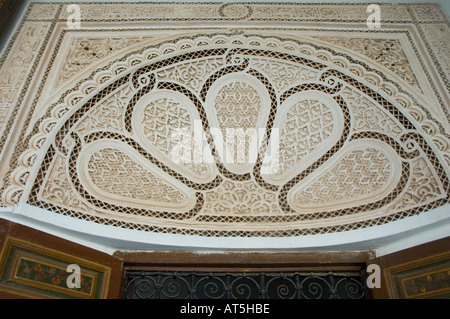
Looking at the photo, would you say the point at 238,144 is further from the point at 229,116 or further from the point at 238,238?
the point at 238,238

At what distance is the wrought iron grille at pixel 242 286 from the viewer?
2.06m

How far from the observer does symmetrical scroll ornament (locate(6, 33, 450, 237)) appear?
2146 millimetres

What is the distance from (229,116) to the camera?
2467mm

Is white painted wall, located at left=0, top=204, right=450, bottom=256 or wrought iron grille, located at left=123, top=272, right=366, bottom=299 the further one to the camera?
wrought iron grille, located at left=123, top=272, right=366, bottom=299

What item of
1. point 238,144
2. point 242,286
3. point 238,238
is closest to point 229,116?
point 238,144

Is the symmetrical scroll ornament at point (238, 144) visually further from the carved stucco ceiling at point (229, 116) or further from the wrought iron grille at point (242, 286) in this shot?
the wrought iron grille at point (242, 286)

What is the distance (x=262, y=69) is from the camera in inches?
99.7

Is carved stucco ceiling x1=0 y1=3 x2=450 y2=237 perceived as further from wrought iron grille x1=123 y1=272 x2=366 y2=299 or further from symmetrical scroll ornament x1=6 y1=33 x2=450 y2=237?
wrought iron grille x1=123 y1=272 x2=366 y2=299

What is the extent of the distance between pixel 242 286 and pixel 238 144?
82 cm

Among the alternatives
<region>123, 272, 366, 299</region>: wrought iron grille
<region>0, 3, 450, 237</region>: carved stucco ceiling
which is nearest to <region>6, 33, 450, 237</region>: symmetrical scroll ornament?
<region>0, 3, 450, 237</region>: carved stucco ceiling

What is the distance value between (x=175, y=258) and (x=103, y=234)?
389mm

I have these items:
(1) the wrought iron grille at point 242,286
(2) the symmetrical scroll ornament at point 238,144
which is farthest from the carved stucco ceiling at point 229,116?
(1) the wrought iron grille at point 242,286
